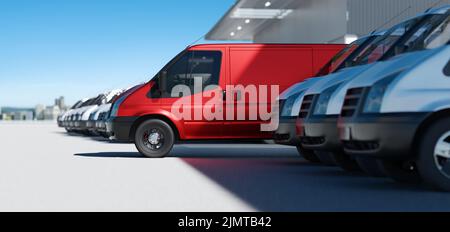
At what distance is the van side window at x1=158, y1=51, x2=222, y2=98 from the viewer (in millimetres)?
14195

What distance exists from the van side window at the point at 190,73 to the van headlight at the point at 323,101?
14.6ft

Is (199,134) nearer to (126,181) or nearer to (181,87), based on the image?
(181,87)

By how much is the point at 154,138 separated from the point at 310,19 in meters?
16.5

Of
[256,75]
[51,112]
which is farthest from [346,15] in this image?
[51,112]

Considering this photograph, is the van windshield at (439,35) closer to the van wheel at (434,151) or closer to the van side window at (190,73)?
the van wheel at (434,151)

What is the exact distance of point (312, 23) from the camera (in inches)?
1150

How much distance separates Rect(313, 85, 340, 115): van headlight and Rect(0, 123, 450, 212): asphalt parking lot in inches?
34.3

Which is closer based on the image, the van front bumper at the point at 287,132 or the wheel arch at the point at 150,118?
the van front bumper at the point at 287,132

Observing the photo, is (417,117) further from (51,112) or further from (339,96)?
(51,112)

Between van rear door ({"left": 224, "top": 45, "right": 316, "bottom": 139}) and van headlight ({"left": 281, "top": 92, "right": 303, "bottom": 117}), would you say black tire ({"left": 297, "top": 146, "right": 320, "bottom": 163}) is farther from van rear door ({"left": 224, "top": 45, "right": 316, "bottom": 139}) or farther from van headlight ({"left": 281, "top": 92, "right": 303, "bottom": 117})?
van rear door ({"left": 224, "top": 45, "right": 316, "bottom": 139})

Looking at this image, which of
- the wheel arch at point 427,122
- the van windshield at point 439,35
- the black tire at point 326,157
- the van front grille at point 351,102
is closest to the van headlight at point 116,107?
the black tire at point 326,157

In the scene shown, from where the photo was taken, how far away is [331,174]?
10672 mm

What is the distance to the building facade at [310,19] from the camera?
23.8 metres
